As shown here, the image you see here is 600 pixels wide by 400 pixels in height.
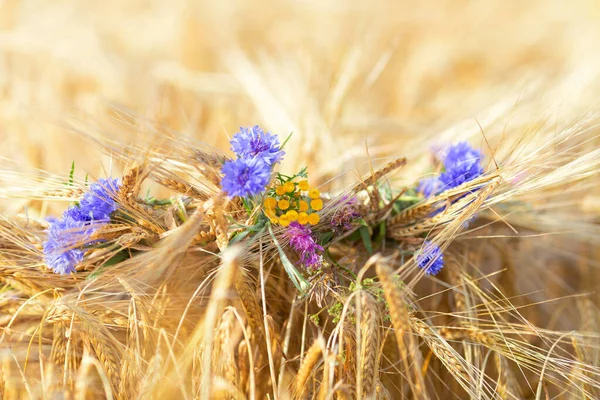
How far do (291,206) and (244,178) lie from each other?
98mm

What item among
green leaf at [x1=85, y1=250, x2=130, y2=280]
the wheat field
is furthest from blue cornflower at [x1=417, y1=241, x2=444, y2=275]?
green leaf at [x1=85, y1=250, x2=130, y2=280]

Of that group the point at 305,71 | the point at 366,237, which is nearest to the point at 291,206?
the point at 366,237

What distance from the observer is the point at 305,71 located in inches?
64.6

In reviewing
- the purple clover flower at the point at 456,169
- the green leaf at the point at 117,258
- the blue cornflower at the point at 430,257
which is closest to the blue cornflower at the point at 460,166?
the purple clover flower at the point at 456,169

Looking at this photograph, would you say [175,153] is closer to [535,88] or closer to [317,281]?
[317,281]

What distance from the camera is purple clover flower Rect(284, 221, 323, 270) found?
69cm

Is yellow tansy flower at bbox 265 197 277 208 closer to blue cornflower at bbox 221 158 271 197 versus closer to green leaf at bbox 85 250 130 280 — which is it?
blue cornflower at bbox 221 158 271 197

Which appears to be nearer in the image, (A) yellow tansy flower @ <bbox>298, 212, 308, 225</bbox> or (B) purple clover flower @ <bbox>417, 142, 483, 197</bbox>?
(A) yellow tansy flower @ <bbox>298, 212, 308, 225</bbox>

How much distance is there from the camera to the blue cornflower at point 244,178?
631 mm

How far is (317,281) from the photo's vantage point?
0.68 meters

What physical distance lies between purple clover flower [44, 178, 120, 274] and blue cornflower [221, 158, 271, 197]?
0.16 m

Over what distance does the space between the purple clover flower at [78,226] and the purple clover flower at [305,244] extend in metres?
0.24

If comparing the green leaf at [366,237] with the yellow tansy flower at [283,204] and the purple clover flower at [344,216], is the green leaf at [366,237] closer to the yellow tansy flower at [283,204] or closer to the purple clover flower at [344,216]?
the purple clover flower at [344,216]

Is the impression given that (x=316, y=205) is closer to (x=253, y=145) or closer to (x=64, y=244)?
(x=253, y=145)
